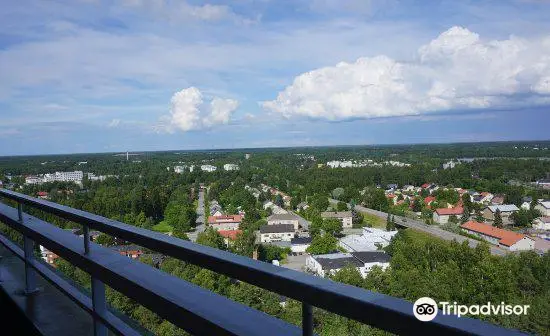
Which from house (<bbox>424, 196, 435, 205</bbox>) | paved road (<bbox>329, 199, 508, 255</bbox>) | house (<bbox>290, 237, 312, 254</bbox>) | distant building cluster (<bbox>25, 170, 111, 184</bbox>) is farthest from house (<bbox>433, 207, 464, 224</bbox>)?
distant building cluster (<bbox>25, 170, 111, 184</bbox>)

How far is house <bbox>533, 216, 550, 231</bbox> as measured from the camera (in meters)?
30.7

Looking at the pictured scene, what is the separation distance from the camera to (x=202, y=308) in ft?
3.41

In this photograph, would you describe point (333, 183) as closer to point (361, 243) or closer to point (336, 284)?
point (361, 243)

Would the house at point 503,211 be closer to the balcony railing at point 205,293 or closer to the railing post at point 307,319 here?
the balcony railing at point 205,293

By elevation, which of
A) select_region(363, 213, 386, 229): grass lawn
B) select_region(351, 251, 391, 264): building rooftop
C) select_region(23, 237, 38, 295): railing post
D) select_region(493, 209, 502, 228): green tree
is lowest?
select_region(363, 213, 386, 229): grass lawn

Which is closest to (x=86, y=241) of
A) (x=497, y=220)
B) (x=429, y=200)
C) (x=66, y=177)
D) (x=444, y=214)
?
(x=497, y=220)

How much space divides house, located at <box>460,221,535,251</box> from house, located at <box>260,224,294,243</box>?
1145 centimetres

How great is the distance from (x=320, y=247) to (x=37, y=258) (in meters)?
21.5

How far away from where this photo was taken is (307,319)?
2.59 ft

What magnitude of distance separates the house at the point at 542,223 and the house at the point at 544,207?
2.95 metres

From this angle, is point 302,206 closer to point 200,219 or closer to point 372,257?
point 200,219

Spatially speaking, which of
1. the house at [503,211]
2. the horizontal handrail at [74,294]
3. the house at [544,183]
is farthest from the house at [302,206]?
the horizontal handrail at [74,294]

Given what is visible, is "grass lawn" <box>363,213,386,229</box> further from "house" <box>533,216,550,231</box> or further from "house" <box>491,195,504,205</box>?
"house" <box>491,195,504,205</box>

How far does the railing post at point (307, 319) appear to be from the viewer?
781 millimetres
